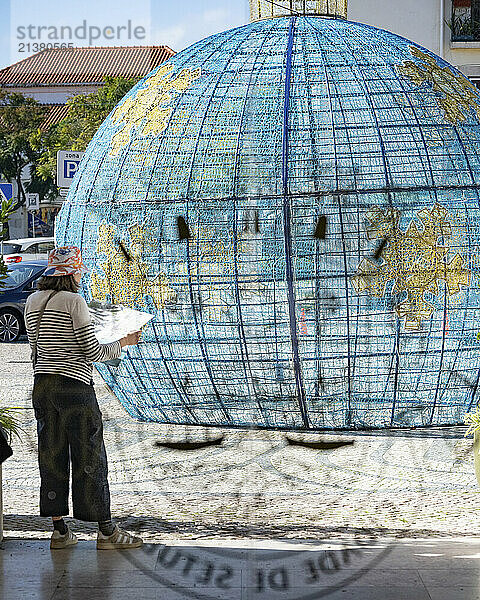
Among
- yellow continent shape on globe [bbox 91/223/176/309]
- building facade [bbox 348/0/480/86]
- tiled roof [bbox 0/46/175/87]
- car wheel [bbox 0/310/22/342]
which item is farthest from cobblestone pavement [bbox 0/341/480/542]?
tiled roof [bbox 0/46/175/87]

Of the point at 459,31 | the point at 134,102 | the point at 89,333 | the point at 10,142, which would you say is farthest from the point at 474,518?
the point at 10,142

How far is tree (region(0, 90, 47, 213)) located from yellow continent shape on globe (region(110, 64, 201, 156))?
34516 millimetres

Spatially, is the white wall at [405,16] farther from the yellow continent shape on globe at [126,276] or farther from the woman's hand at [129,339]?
the woman's hand at [129,339]

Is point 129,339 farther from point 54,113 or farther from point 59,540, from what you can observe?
point 54,113

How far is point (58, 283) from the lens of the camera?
5848mm

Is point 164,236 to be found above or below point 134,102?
below

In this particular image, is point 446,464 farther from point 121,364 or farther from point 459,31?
point 459,31

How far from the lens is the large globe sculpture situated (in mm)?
7320

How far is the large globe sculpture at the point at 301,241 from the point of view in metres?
7.32

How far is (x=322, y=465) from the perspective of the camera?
7.62m

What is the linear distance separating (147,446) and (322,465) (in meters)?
1.39

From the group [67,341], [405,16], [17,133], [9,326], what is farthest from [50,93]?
[67,341]

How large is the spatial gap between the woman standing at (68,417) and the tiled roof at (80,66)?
1781 inches

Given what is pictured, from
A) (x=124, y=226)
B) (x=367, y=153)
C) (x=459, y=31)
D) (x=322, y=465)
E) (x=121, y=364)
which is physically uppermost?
(x=459, y=31)
